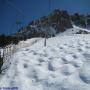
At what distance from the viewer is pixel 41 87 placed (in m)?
5.33

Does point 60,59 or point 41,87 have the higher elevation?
point 60,59

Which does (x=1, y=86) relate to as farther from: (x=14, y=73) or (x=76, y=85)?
(x=76, y=85)

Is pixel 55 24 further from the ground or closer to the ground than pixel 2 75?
further from the ground

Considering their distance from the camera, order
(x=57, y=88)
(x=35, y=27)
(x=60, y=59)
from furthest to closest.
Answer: (x=35, y=27), (x=60, y=59), (x=57, y=88)

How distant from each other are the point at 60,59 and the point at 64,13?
416 feet

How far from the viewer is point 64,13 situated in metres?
132

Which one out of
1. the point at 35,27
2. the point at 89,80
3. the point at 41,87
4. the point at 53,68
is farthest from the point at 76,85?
the point at 35,27

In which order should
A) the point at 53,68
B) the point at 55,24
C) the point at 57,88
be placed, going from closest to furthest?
the point at 57,88 < the point at 53,68 < the point at 55,24

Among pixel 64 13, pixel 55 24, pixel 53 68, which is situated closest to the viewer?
pixel 53 68

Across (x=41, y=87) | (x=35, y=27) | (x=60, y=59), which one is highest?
(x=35, y=27)

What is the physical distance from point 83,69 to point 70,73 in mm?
382

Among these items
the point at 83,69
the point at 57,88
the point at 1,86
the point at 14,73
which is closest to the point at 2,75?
the point at 14,73

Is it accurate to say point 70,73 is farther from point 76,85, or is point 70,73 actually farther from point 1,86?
point 1,86

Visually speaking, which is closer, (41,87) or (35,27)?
(41,87)
